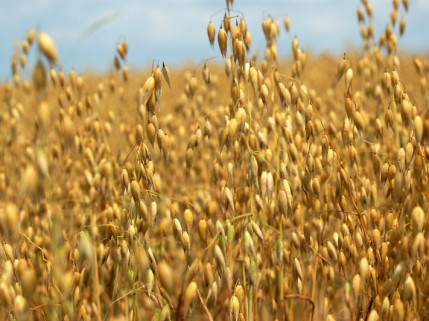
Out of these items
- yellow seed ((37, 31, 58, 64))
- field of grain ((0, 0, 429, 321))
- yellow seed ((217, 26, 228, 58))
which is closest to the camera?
yellow seed ((37, 31, 58, 64))

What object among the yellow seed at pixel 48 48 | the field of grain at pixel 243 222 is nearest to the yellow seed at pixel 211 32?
the field of grain at pixel 243 222

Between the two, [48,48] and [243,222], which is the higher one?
[48,48]

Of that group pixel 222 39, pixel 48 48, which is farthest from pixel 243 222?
pixel 48 48

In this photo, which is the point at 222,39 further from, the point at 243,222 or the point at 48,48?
the point at 48,48

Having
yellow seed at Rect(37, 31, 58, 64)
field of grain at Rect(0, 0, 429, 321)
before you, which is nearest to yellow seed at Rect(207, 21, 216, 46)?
field of grain at Rect(0, 0, 429, 321)

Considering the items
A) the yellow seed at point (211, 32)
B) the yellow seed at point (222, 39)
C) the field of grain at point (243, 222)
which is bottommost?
the field of grain at point (243, 222)

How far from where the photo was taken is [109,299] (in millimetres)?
2391

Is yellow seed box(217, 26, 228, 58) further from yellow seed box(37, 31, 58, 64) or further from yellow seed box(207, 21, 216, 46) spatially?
yellow seed box(37, 31, 58, 64)

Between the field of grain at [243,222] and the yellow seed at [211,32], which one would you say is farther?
the yellow seed at [211,32]

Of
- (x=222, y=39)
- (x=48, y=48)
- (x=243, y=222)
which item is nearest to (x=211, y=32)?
(x=222, y=39)

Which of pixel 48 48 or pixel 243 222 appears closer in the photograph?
pixel 48 48

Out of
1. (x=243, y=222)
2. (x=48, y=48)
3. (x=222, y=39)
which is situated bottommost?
(x=243, y=222)

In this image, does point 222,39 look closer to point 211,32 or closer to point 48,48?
point 211,32

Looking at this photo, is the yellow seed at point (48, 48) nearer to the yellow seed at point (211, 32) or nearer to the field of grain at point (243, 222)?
the field of grain at point (243, 222)
